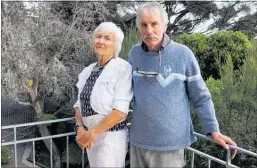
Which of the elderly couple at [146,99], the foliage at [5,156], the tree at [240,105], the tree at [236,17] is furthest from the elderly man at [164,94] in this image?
the tree at [236,17]

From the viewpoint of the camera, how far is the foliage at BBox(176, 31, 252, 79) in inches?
264

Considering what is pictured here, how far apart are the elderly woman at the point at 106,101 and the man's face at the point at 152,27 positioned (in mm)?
170

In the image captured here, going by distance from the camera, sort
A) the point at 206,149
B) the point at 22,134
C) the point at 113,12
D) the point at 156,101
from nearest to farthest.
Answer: the point at 156,101 < the point at 206,149 < the point at 22,134 < the point at 113,12

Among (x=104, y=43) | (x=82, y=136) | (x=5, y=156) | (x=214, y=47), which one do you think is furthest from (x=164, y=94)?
(x=214, y=47)

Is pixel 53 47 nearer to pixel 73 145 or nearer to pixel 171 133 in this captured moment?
pixel 73 145

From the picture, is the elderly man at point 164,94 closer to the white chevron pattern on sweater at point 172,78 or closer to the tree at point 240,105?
the white chevron pattern on sweater at point 172,78

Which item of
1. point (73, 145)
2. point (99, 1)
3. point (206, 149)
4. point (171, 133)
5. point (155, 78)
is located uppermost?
point (99, 1)

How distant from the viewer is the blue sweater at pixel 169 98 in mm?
1385

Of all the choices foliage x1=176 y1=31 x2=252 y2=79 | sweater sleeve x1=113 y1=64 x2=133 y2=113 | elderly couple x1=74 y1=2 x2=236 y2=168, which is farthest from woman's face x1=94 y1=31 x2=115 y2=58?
foliage x1=176 y1=31 x2=252 y2=79

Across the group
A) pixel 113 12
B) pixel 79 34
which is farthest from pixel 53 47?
pixel 113 12

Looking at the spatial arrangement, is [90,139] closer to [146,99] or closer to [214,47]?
[146,99]

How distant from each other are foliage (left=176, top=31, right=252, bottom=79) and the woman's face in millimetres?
5364

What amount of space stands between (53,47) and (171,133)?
5525 millimetres

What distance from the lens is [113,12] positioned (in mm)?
9289
